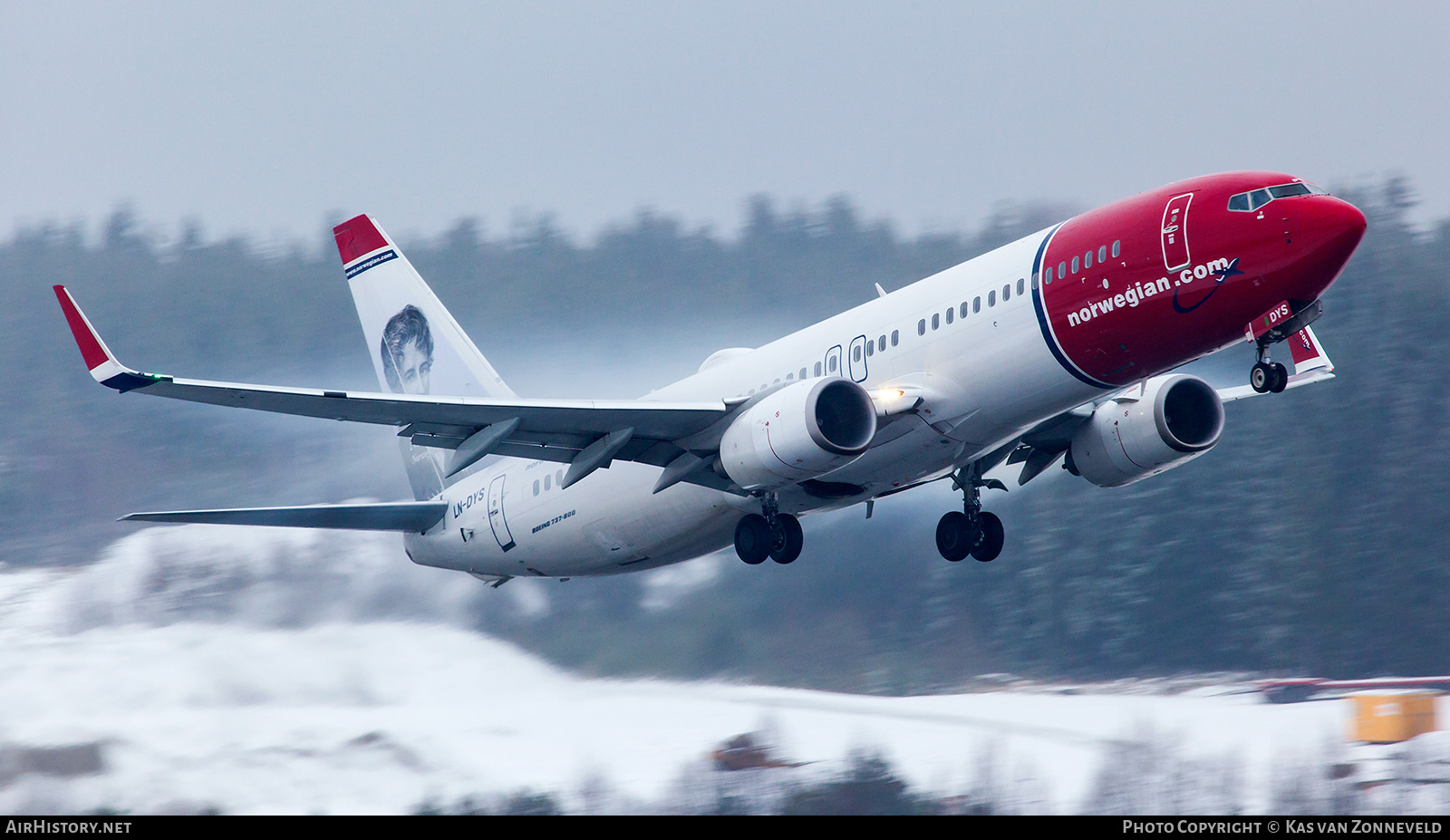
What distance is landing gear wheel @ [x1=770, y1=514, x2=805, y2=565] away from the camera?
26.7 metres

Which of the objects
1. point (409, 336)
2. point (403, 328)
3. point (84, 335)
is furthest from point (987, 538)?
point (84, 335)

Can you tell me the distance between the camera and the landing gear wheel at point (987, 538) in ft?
96.1

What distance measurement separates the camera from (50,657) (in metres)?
37.5

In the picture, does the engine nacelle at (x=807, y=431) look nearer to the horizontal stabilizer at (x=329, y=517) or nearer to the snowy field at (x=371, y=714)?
the horizontal stabilizer at (x=329, y=517)

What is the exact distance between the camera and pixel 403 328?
1422 inches

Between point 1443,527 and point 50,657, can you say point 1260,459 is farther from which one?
point 50,657

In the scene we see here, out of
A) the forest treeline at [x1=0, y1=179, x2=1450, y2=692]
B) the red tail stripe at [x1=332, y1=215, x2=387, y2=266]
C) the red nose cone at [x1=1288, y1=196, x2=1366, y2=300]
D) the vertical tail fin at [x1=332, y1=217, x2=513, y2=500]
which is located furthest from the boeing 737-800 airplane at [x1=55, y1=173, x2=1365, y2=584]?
the forest treeline at [x1=0, y1=179, x2=1450, y2=692]

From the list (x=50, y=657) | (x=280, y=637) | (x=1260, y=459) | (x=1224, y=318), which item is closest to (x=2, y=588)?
(x=50, y=657)

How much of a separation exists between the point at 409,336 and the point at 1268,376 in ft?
68.0

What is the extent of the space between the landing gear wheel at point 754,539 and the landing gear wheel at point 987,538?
16.0 feet

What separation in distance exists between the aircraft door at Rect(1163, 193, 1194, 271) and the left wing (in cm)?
788

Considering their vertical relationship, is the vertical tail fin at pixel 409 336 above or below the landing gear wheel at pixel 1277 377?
above

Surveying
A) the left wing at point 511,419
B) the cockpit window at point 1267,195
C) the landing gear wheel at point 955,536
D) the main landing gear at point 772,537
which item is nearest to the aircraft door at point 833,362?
the left wing at point 511,419

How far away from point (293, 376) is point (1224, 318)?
4020 centimetres
